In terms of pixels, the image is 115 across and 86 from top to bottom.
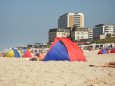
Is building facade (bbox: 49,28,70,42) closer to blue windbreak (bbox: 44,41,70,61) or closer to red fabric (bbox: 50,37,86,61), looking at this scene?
red fabric (bbox: 50,37,86,61)

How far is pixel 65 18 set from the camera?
19800 cm

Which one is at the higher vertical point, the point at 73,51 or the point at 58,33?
the point at 58,33

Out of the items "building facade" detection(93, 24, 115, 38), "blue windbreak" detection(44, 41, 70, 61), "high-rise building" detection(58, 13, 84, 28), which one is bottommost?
"blue windbreak" detection(44, 41, 70, 61)

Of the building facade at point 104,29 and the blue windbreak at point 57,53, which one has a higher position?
the building facade at point 104,29

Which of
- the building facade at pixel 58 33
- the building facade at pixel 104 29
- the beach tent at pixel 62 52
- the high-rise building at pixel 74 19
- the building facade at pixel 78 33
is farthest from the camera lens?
the high-rise building at pixel 74 19

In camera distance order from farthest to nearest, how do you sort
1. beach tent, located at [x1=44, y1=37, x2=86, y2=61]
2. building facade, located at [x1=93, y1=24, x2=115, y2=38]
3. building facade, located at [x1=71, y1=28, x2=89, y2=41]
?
building facade, located at [x1=93, y1=24, x2=115, y2=38] < building facade, located at [x1=71, y1=28, x2=89, y2=41] < beach tent, located at [x1=44, y1=37, x2=86, y2=61]

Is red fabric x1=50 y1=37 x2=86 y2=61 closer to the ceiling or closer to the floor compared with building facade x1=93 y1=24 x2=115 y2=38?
closer to the floor

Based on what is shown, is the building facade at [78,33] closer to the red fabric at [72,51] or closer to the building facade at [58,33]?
the building facade at [58,33]

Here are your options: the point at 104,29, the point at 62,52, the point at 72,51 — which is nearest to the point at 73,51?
the point at 72,51

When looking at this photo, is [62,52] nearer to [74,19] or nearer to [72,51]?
[72,51]

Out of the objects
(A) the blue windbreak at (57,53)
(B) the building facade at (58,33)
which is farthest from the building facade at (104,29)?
(A) the blue windbreak at (57,53)

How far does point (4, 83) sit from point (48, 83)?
42.7 inches

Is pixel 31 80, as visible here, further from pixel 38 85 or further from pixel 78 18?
pixel 78 18

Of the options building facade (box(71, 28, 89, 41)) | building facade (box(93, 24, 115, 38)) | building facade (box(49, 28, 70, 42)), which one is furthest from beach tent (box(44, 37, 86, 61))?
building facade (box(93, 24, 115, 38))
